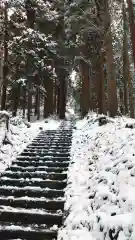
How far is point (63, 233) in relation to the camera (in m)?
5.70

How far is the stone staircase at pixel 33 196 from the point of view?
5879 mm

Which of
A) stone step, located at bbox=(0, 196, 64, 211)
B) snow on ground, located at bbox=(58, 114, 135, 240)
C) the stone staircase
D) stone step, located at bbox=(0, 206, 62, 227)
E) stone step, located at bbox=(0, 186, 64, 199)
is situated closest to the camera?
snow on ground, located at bbox=(58, 114, 135, 240)

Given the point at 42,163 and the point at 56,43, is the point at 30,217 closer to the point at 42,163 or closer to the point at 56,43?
the point at 42,163

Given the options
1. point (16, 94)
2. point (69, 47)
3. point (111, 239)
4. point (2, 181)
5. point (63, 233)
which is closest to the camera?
point (111, 239)

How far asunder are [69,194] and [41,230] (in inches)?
66.5

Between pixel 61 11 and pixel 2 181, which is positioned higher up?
pixel 61 11

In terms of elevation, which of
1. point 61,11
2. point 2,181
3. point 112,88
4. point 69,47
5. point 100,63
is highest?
point 61,11

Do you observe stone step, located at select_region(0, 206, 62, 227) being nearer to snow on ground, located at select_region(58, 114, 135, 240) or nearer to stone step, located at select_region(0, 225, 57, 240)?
snow on ground, located at select_region(58, 114, 135, 240)

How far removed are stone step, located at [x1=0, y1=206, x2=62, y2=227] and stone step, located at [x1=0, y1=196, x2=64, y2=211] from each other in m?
0.49

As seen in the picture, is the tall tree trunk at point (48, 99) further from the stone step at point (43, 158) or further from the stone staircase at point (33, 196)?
the stone step at point (43, 158)

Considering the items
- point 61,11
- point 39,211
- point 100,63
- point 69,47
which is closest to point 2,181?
point 39,211

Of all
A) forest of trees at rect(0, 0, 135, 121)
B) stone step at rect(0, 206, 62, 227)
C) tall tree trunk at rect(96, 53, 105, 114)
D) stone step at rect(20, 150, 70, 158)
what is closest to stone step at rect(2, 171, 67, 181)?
stone step at rect(0, 206, 62, 227)

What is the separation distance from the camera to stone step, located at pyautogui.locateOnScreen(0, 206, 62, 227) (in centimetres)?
640

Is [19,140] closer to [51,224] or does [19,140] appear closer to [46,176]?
[46,176]
